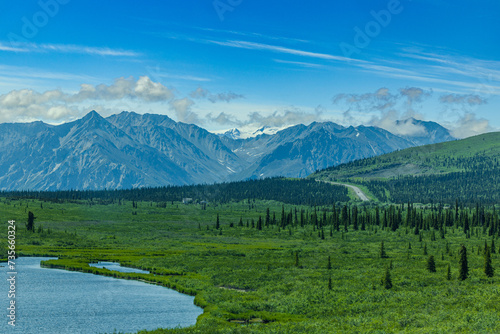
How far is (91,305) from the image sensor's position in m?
77.4

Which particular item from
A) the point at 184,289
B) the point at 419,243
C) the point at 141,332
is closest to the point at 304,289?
the point at 184,289

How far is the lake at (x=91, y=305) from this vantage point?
6600cm

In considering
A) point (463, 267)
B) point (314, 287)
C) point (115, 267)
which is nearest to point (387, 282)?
point (314, 287)

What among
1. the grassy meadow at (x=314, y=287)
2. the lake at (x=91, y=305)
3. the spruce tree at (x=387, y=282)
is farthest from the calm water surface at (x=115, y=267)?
the spruce tree at (x=387, y=282)

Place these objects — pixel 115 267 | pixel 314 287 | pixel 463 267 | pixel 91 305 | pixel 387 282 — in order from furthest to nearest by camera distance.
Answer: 1. pixel 115 267
2. pixel 463 267
3. pixel 314 287
4. pixel 387 282
5. pixel 91 305

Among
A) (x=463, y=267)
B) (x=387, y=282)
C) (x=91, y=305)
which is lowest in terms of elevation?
(x=91, y=305)

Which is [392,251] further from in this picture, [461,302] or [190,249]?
[461,302]

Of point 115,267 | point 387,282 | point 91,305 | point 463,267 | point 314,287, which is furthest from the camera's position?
point 115,267

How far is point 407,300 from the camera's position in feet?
243

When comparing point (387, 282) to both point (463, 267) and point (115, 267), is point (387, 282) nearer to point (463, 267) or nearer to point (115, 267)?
point (463, 267)

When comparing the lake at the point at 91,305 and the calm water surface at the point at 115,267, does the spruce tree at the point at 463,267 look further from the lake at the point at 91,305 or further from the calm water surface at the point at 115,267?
the calm water surface at the point at 115,267

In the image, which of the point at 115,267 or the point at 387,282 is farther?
the point at 115,267

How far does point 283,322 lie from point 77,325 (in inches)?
1001

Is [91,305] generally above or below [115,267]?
below
